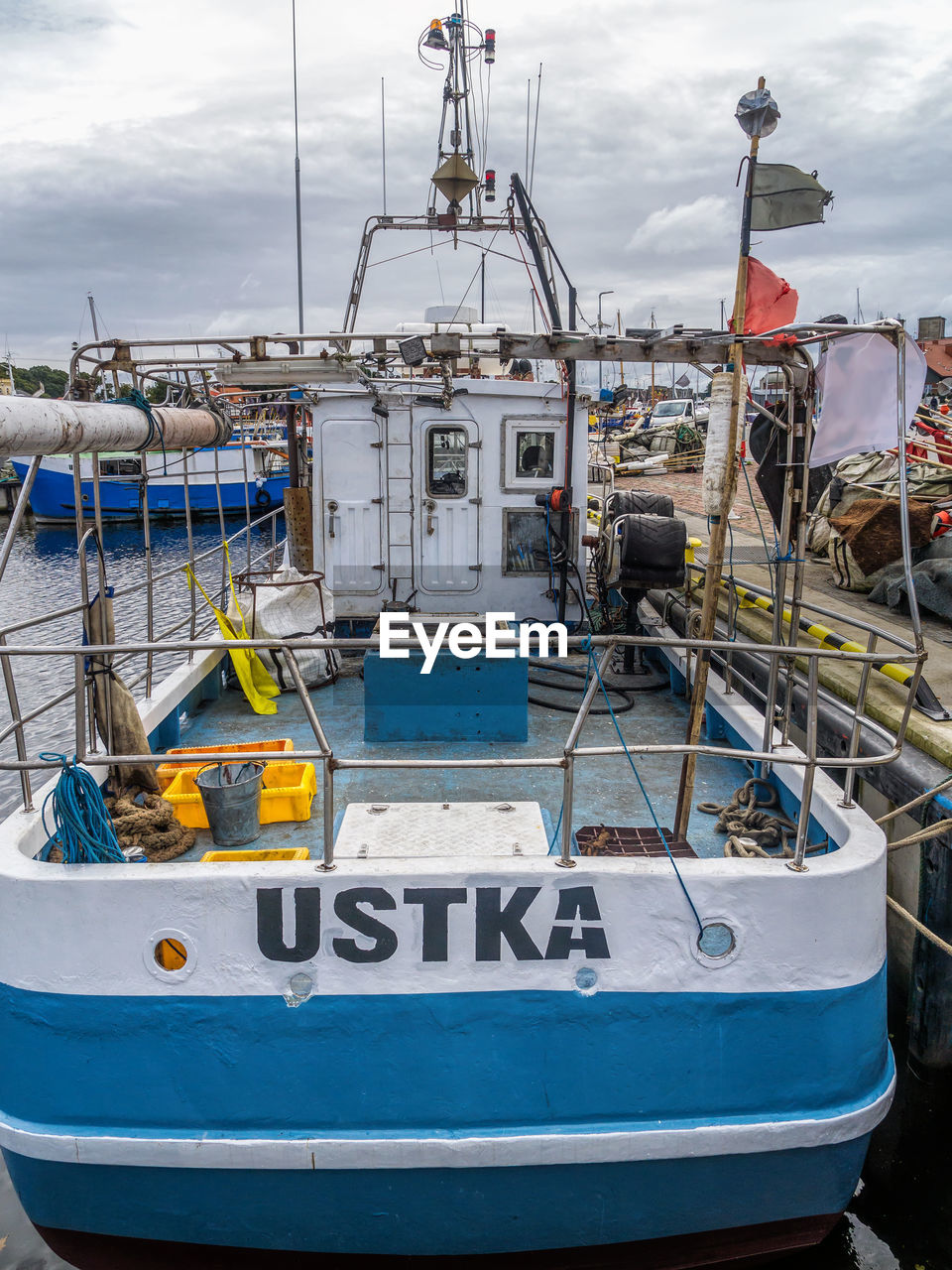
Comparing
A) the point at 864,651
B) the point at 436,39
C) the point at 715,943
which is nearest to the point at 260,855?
the point at 715,943

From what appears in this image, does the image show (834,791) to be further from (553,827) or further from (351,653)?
(351,653)

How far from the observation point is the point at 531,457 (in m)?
7.84

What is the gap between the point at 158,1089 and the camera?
3455 millimetres

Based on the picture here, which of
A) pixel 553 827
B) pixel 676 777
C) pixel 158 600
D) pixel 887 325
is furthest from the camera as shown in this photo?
pixel 158 600

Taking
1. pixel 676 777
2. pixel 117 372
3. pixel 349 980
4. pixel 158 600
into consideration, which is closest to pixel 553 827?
pixel 676 777

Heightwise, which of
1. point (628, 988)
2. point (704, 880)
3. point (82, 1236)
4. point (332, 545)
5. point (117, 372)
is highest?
point (117, 372)

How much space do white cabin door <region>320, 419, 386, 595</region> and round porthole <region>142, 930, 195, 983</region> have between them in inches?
197

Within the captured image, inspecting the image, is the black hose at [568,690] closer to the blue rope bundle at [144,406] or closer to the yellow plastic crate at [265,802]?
the yellow plastic crate at [265,802]

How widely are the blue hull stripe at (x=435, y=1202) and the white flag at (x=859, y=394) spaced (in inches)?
128

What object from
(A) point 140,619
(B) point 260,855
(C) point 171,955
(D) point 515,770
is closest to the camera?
(C) point 171,955

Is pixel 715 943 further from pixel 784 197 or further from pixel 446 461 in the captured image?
pixel 446 461

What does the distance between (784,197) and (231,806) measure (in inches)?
160

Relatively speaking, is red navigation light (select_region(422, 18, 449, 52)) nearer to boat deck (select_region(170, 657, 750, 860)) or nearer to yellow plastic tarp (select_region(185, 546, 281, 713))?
yellow plastic tarp (select_region(185, 546, 281, 713))

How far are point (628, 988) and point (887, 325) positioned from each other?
10.3 feet
